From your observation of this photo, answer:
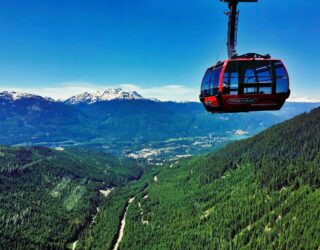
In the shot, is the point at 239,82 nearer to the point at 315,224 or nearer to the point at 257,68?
the point at 257,68

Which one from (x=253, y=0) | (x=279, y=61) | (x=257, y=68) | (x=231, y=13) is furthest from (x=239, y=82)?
(x=253, y=0)

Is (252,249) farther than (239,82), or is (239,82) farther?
(252,249)

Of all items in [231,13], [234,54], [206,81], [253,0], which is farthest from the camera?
[206,81]

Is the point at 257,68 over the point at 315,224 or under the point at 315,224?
over

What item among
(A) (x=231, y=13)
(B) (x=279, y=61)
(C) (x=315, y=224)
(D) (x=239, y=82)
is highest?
(A) (x=231, y=13)
